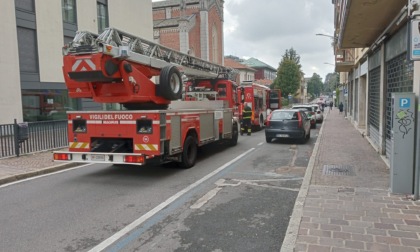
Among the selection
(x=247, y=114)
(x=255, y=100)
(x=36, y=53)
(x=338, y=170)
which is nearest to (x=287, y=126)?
(x=247, y=114)

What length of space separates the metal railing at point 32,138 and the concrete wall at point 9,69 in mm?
6257


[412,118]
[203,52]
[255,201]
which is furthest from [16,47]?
[203,52]

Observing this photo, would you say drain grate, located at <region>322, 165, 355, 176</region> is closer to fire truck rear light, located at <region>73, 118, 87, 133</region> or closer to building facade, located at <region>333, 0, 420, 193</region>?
building facade, located at <region>333, 0, 420, 193</region>

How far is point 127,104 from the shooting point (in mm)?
9094

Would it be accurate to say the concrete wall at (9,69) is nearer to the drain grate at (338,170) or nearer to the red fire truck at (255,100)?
the red fire truck at (255,100)

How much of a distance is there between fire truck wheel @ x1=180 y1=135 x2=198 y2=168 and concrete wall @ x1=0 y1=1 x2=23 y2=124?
12.2m

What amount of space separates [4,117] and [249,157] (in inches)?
512

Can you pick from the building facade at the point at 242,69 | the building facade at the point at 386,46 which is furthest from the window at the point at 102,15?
the building facade at the point at 242,69

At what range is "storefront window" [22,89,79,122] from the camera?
18844 millimetres

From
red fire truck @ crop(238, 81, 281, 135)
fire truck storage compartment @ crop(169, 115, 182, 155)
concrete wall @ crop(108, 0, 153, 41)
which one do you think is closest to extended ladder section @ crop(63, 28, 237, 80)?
fire truck storage compartment @ crop(169, 115, 182, 155)

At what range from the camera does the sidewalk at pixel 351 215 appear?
418 centimetres

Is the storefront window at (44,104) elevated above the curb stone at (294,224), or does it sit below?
above

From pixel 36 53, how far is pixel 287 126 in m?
14.4

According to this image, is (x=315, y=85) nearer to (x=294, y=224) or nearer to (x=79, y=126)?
(x=79, y=126)
